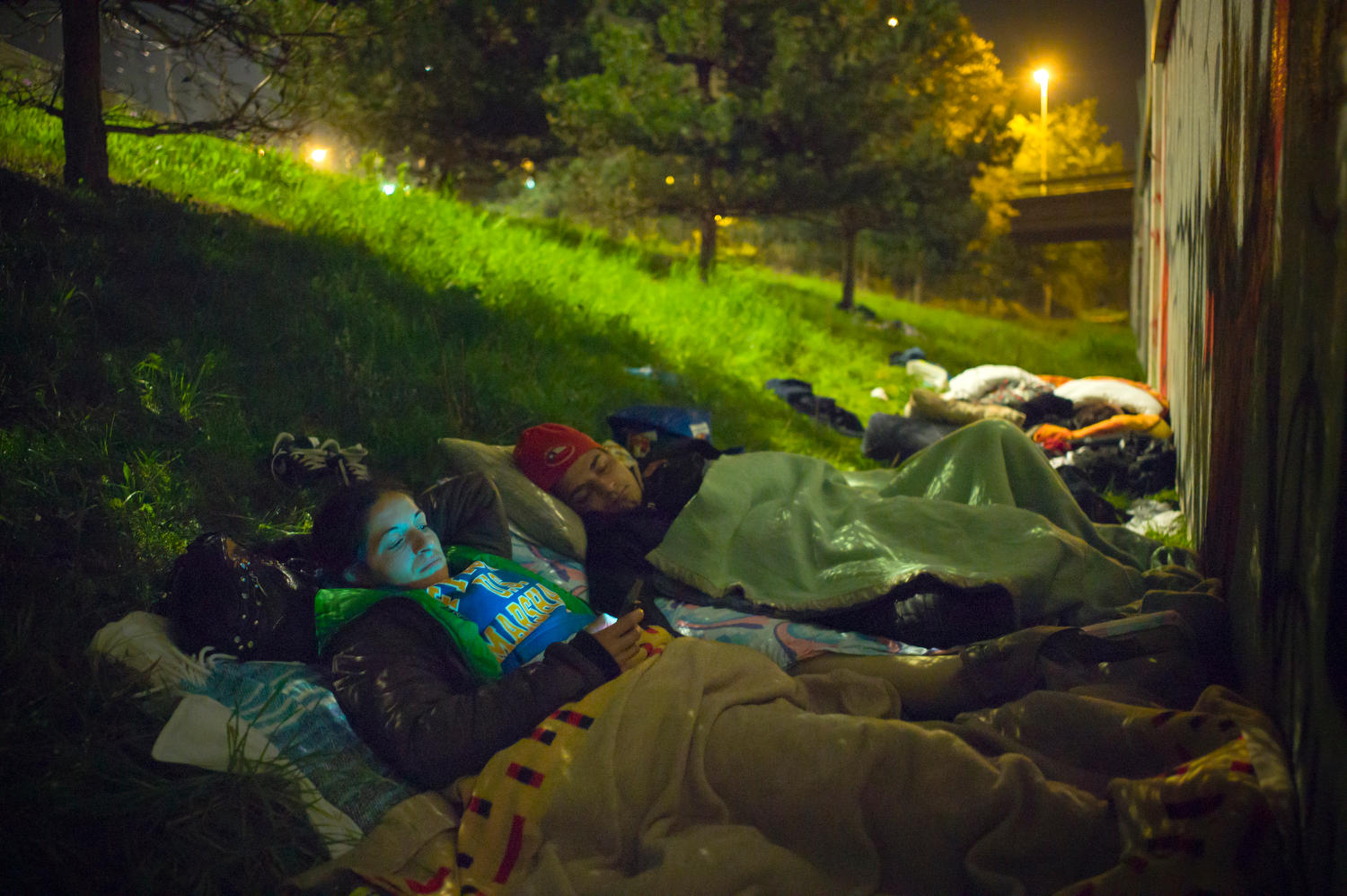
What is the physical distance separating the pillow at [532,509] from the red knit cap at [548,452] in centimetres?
6

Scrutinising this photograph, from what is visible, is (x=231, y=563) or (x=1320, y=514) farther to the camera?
(x=231, y=563)

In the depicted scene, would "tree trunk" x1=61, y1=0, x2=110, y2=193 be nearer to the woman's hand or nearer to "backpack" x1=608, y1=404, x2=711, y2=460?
"backpack" x1=608, y1=404, x2=711, y2=460

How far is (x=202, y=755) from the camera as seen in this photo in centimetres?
191

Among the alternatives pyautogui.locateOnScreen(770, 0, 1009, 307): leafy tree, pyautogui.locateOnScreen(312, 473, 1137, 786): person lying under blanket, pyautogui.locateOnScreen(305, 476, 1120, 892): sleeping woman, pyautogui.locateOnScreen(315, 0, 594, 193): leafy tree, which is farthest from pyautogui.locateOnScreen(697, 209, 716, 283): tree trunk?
pyautogui.locateOnScreen(305, 476, 1120, 892): sleeping woman

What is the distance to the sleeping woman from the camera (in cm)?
160

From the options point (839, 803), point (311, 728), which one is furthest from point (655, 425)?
point (839, 803)

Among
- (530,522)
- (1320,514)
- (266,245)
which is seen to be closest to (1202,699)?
(1320,514)

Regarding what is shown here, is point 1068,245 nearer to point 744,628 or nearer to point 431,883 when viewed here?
point 744,628

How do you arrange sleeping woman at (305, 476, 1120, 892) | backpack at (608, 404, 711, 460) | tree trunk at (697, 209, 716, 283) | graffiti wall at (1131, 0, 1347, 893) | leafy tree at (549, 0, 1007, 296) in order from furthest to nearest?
tree trunk at (697, 209, 716, 283) → leafy tree at (549, 0, 1007, 296) → backpack at (608, 404, 711, 460) → sleeping woman at (305, 476, 1120, 892) → graffiti wall at (1131, 0, 1347, 893)

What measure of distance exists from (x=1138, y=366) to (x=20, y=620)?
1078cm

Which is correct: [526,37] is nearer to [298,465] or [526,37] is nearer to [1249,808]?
[298,465]

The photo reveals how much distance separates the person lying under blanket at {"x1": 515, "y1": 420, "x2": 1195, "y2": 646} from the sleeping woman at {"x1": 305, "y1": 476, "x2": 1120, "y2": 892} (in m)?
0.50

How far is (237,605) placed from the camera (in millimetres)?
2207

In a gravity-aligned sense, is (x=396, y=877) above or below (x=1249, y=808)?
below
